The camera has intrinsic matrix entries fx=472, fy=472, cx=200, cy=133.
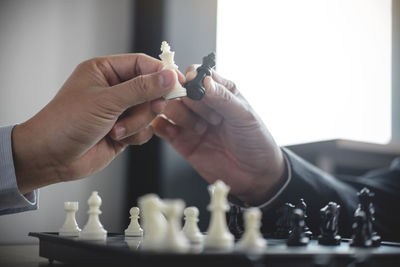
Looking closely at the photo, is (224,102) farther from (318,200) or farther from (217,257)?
(217,257)

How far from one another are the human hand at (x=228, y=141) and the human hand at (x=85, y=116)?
0.72 feet

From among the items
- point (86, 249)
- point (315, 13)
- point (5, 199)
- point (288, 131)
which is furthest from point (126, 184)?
point (86, 249)

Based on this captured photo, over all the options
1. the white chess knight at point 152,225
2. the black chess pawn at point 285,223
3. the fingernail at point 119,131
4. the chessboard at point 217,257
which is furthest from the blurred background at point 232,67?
the white chess knight at point 152,225

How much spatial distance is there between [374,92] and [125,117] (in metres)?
2.96

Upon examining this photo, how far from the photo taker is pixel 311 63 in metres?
3.51

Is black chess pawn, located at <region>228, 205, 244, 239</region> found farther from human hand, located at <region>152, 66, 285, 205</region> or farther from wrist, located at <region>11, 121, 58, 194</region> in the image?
wrist, located at <region>11, 121, 58, 194</region>

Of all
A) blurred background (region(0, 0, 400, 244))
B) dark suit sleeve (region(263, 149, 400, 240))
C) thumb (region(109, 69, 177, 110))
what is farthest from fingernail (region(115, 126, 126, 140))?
blurred background (region(0, 0, 400, 244))

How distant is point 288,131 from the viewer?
3469 millimetres

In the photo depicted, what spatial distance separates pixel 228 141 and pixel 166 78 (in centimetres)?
64

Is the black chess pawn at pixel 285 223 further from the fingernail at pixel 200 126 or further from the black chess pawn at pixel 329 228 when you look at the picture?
the fingernail at pixel 200 126

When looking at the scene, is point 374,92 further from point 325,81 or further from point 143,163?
point 143,163

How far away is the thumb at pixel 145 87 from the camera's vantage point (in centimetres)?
128

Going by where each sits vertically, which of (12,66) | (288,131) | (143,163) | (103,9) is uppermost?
(103,9)

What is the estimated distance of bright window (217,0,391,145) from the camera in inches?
131
